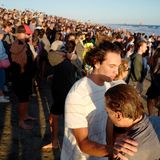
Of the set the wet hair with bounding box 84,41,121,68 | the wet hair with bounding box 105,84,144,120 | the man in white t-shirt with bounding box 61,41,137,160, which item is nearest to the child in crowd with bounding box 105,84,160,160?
the wet hair with bounding box 105,84,144,120

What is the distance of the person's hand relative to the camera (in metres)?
1.78

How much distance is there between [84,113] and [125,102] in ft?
1.84

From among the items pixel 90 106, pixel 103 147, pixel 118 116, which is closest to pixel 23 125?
pixel 90 106

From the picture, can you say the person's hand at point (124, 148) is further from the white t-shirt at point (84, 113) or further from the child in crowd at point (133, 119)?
the white t-shirt at point (84, 113)

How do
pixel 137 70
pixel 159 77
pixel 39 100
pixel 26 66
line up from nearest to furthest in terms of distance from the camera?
pixel 159 77, pixel 26 66, pixel 137 70, pixel 39 100

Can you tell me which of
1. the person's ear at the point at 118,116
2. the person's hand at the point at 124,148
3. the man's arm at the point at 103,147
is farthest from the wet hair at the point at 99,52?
the person's hand at the point at 124,148

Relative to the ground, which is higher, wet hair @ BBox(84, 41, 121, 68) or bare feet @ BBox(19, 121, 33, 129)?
wet hair @ BBox(84, 41, 121, 68)

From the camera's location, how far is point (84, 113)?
2.43 m

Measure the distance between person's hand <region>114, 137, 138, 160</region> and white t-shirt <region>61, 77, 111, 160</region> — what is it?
0.54m

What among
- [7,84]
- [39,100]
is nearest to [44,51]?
[7,84]

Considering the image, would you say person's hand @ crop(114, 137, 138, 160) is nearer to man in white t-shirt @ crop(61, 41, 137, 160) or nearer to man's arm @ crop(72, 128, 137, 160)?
man's arm @ crop(72, 128, 137, 160)

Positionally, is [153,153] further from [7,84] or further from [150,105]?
[7,84]

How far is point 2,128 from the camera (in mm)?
6410

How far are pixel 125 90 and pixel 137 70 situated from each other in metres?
5.34
